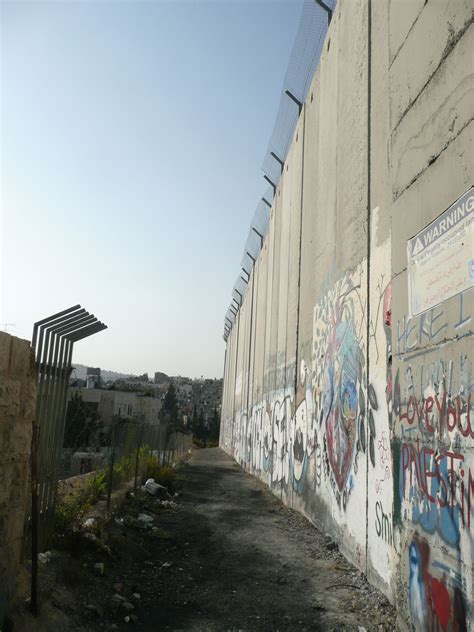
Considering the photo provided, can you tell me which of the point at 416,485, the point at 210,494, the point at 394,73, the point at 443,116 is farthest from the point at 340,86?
the point at 210,494

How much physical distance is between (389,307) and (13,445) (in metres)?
3.69

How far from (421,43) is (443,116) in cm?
86

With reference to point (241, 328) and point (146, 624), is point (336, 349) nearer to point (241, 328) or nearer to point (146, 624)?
point (146, 624)

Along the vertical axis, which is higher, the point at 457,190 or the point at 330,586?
the point at 457,190

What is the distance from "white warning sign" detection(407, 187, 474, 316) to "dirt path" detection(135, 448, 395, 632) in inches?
105

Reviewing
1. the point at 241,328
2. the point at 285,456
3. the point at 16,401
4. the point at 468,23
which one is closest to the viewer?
the point at 468,23

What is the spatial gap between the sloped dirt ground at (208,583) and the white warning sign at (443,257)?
Answer: 8.70ft

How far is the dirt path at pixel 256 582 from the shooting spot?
443 cm

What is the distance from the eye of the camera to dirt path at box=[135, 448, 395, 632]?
14.5 ft

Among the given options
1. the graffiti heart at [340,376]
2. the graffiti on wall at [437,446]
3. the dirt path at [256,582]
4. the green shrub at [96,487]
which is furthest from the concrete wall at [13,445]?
the graffiti heart at [340,376]

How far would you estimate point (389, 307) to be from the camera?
18.2 feet

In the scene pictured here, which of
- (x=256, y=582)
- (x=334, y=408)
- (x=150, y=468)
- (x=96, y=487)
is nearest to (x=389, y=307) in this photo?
(x=334, y=408)

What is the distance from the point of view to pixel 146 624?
14.1ft

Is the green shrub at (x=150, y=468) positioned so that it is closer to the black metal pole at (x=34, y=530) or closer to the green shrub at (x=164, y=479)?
the green shrub at (x=164, y=479)
